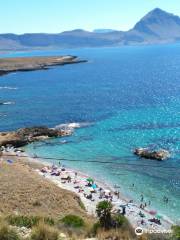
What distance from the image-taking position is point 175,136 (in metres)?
72.3

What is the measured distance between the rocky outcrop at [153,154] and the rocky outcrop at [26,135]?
17.9m

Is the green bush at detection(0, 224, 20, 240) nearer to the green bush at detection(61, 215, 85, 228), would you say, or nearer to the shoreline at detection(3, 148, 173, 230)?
the green bush at detection(61, 215, 85, 228)

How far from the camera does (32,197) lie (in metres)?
42.9

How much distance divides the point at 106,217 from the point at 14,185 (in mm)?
20610

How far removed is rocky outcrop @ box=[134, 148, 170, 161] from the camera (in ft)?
203

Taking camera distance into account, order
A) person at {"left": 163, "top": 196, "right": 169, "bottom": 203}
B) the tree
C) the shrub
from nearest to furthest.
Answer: the shrub, the tree, person at {"left": 163, "top": 196, "right": 169, "bottom": 203}

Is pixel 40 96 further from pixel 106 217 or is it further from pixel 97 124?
pixel 106 217

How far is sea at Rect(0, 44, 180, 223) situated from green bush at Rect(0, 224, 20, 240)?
27607 millimetres

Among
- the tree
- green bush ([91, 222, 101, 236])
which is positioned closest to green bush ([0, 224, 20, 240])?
green bush ([91, 222, 101, 236])

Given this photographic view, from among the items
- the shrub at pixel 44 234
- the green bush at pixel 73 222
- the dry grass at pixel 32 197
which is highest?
the shrub at pixel 44 234

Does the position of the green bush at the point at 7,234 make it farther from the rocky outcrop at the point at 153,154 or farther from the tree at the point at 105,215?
A: the rocky outcrop at the point at 153,154

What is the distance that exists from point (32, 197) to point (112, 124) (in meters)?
42.2

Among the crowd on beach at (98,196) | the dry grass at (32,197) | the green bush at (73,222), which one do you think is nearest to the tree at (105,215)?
the green bush at (73,222)

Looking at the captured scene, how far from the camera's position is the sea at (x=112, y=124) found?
5434 centimetres
